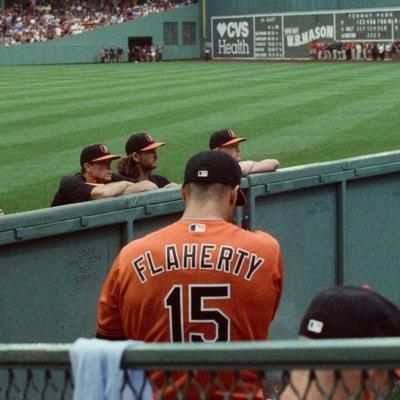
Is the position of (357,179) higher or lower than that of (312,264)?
higher

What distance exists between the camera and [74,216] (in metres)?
5.84

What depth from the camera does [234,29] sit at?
63719 mm

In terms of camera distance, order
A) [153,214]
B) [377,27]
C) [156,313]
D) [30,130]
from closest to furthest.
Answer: [156,313]
[153,214]
[30,130]
[377,27]

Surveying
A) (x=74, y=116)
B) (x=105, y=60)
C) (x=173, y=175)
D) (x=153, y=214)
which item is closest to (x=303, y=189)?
(x=153, y=214)

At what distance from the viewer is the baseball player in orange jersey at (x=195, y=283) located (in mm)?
3996

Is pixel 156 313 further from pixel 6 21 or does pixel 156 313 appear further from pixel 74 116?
pixel 6 21

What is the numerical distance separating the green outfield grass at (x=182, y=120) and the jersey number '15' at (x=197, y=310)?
8.40m

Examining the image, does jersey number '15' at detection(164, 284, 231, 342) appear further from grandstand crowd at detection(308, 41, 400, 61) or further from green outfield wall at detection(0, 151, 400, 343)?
grandstand crowd at detection(308, 41, 400, 61)

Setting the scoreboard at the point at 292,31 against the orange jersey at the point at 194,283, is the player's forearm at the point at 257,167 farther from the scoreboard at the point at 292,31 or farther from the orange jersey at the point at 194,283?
the scoreboard at the point at 292,31

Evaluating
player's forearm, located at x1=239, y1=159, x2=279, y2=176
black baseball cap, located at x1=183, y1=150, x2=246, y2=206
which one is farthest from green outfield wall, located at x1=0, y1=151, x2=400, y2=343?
black baseball cap, located at x1=183, y1=150, x2=246, y2=206

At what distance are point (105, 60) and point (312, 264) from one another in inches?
2204

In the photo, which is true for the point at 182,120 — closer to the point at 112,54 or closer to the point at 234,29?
the point at 112,54

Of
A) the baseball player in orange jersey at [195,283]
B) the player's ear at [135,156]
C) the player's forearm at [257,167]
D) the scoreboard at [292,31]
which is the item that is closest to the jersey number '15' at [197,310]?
the baseball player in orange jersey at [195,283]

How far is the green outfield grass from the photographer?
16.2 meters
